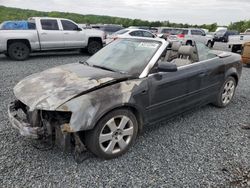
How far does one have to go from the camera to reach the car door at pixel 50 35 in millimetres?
10508

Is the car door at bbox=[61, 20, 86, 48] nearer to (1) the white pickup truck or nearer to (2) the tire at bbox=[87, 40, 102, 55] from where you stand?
(1) the white pickup truck

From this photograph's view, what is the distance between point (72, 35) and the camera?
1126cm

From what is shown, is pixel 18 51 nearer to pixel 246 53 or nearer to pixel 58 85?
pixel 58 85

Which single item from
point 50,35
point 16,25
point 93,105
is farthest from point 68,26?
point 93,105

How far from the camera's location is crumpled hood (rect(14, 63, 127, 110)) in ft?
9.00

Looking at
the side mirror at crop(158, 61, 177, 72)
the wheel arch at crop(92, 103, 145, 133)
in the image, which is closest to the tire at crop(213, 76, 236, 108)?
the side mirror at crop(158, 61, 177, 72)

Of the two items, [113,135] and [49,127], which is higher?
[49,127]

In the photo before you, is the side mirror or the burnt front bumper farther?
the side mirror

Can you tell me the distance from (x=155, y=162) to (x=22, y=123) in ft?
5.68

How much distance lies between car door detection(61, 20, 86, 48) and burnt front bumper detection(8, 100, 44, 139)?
8.39m

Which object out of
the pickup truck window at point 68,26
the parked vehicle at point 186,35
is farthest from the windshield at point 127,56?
the parked vehicle at point 186,35

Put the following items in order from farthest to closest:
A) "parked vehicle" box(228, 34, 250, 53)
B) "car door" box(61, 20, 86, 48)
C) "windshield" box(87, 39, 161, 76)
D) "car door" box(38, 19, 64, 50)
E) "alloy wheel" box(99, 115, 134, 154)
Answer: "parked vehicle" box(228, 34, 250, 53), "car door" box(61, 20, 86, 48), "car door" box(38, 19, 64, 50), "windshield" box(87, 39, 161, 76), "alloy wheel" box(99, 115, 134, 154)

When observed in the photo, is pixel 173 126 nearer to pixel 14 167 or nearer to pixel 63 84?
pixel 63 84

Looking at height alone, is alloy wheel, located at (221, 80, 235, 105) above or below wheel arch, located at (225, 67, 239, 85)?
below
